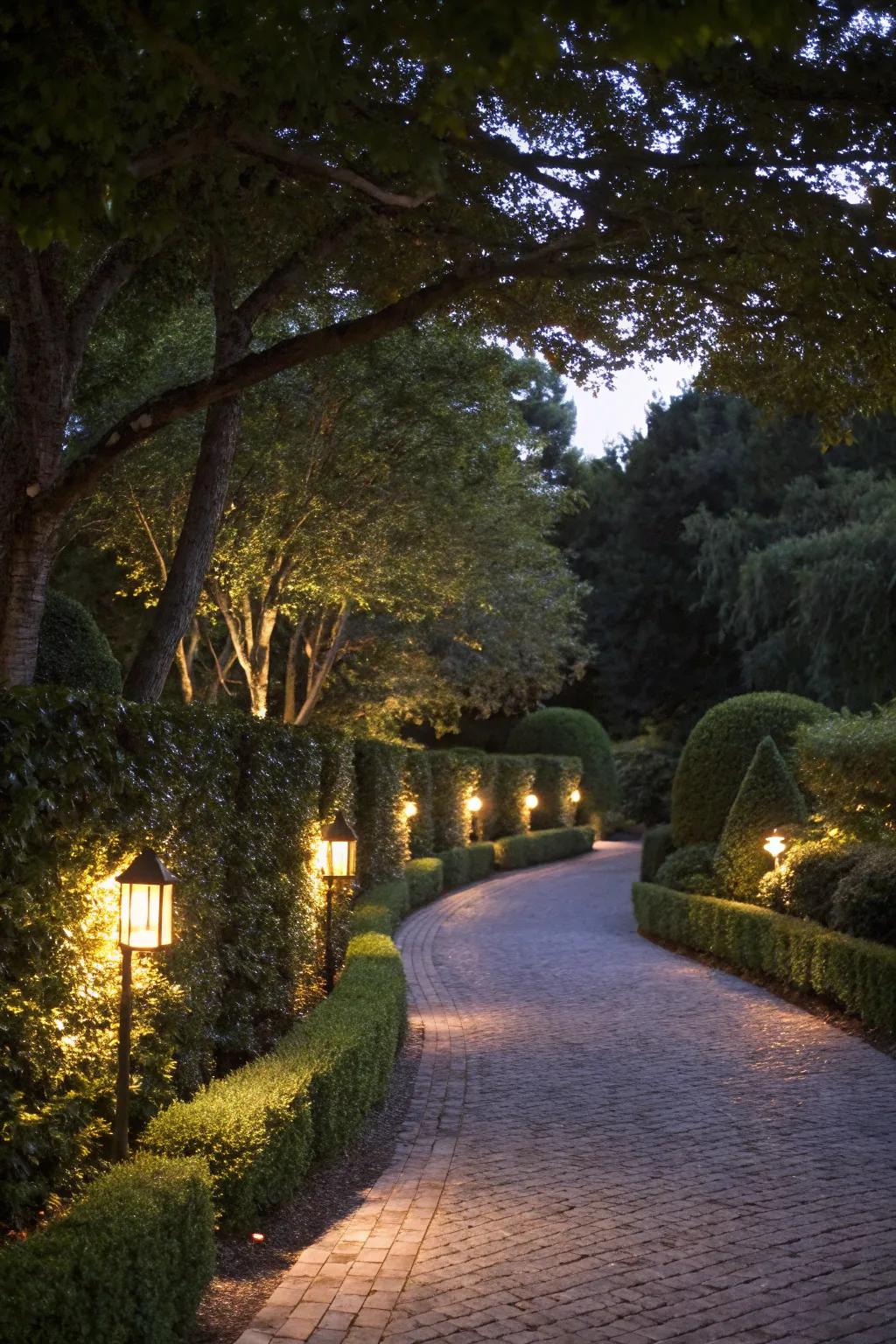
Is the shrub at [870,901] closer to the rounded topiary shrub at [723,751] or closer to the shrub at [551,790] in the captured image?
the rounded topiary shrub at [723,751]

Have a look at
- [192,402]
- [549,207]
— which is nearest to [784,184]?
[549,207]

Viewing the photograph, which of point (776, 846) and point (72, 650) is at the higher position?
point (72, 650)

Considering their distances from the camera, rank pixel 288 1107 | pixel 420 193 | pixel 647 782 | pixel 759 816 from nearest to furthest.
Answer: pixel 288 1107 < pixel 420 193 < pixel 759 816 < pixel 647 782

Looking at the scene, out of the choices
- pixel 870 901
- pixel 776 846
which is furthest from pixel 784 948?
pixel 776 846

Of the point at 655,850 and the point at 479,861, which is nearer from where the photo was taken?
the point at 655,850

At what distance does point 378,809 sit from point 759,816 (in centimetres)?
531

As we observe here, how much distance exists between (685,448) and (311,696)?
2442 centimetres

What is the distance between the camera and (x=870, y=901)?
41.2ft

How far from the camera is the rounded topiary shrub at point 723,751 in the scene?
64.6 feet

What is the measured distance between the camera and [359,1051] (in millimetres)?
7816

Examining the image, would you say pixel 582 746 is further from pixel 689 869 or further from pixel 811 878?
pixel 811 878

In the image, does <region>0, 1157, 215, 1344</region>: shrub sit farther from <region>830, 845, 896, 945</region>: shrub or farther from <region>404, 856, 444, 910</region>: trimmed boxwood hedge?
<region>404, 856, 444, 910</region>: trimmed boxwood hedge

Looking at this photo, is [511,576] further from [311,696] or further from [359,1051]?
[359,1051]

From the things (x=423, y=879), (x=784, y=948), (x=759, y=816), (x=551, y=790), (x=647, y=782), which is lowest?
(x=784, y=948)
